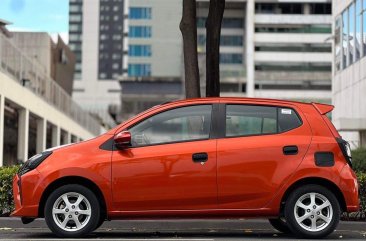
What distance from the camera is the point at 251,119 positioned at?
8703 millimetres

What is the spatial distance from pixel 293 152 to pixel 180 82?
9007cm

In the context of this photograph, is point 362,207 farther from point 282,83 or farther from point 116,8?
point 116,8

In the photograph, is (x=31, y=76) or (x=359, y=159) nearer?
(x=359, y=159)

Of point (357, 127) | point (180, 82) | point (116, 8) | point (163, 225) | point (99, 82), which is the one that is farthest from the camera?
point (116, 8)

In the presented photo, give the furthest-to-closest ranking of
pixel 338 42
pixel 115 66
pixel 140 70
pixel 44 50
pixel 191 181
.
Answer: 1. pixel 115 66
2. pixel 140 70
3. pixel 44 50
4. pixel 338 42
5. pixel 191 181

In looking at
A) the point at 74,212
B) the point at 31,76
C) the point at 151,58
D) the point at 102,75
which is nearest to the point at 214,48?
the point at 74,212

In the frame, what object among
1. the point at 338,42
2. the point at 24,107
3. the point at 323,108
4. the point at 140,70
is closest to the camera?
the point at 323,108

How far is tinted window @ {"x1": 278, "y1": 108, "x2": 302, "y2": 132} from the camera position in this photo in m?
8.60

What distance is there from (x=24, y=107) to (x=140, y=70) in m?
70.8

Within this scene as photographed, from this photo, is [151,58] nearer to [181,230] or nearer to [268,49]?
[268,49]

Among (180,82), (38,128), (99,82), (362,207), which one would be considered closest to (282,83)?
(180,82)

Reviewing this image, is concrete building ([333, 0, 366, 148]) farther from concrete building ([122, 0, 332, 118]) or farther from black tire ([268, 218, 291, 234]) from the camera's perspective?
concrete building ([122, 0, 332, 118])

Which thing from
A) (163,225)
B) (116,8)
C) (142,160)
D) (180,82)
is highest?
(116,8)

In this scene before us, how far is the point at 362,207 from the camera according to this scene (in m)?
10.4
